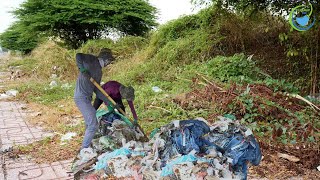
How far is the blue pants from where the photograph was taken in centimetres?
269

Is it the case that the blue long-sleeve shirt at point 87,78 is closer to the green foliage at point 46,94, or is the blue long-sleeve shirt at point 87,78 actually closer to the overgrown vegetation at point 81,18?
the green foliage at point 46,94

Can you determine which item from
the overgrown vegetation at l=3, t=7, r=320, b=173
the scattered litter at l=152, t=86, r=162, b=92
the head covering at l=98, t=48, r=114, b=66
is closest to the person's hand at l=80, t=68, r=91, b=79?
the head covering at l=98, t=48, r=114, b=66

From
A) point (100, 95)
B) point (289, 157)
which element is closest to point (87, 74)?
point (100, 95)

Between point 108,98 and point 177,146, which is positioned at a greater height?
point 108,98

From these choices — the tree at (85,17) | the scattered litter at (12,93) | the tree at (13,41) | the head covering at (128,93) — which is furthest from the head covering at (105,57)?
the tree at (13,41)

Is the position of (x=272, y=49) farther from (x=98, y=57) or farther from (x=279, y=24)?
(x=98, y=57)

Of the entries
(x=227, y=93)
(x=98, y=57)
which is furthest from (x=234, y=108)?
(x=98, y=57)

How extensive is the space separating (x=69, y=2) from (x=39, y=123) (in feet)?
22.6

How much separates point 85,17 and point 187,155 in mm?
9488

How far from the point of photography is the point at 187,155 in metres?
2.28

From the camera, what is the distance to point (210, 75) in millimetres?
6578

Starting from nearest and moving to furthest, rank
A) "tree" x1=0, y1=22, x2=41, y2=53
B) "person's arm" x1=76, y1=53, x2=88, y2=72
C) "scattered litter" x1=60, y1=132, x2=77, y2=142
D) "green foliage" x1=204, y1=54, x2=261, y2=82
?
"person's arm" x1=76, y1=53, x2=88, y2=72
"scattered litter" x1=60, y1=132, x2=77, y2=142
"green foliage" x1=204, y1=54, x2=261, y2=82
"tree" x1=0, y1=22, x2=41, y2=53

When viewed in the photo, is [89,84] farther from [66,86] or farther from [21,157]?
[66,86]

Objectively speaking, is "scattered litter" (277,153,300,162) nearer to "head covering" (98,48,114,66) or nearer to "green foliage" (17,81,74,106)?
"head covering" (98,48,114,66)
